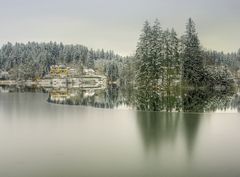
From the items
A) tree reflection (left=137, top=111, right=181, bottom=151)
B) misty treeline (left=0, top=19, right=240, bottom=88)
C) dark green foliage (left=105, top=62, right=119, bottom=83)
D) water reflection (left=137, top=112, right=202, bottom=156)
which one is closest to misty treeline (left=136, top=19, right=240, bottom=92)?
misty treeline (left=0, top=19, right=240, bottom=88)

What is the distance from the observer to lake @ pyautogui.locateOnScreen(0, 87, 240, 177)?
6.39 metres

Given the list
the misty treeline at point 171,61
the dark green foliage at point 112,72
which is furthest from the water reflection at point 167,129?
the dark green foliage at point 112,72

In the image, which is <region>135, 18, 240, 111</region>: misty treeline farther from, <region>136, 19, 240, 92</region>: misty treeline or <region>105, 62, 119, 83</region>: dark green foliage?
<region>105, 62, 119, 83</region>: dark green foliage

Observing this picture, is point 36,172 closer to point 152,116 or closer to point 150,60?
point 152,116

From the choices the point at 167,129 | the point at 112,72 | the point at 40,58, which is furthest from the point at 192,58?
the point at 40,58

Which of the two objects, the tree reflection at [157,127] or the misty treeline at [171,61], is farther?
the misty treeline at [171,61]

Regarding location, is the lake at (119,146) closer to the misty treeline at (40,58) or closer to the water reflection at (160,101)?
the water reflection at (160,101)

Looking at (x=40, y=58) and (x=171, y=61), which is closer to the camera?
(x=171, y=61)

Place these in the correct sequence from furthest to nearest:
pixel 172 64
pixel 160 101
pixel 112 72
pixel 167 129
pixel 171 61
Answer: pixel 112 72 < pixel 172 64 < pixel 171 61 < pixel 160 101 < pixel 167 129

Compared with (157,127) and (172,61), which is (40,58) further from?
(157,127)

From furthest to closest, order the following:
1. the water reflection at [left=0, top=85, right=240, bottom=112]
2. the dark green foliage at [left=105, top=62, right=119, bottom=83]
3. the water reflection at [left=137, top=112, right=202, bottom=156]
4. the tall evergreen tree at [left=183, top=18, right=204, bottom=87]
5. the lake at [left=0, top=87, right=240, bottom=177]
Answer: the dark green foliage at [left=105, top=62, right=119, bottom=83] < the tall evergreen tree at [left=183, top=18, right=204, bottom=87] < the water reflection at [left=0, top=85, right=240, bottom=112] < the water reflection at [left=137, top=112, right=202, bottom=156] < the lake at [left=0, top=87, right=240, bottom=177]

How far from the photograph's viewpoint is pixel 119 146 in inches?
326

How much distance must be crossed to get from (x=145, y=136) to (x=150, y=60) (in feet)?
83.5

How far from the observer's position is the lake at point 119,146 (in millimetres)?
6395
